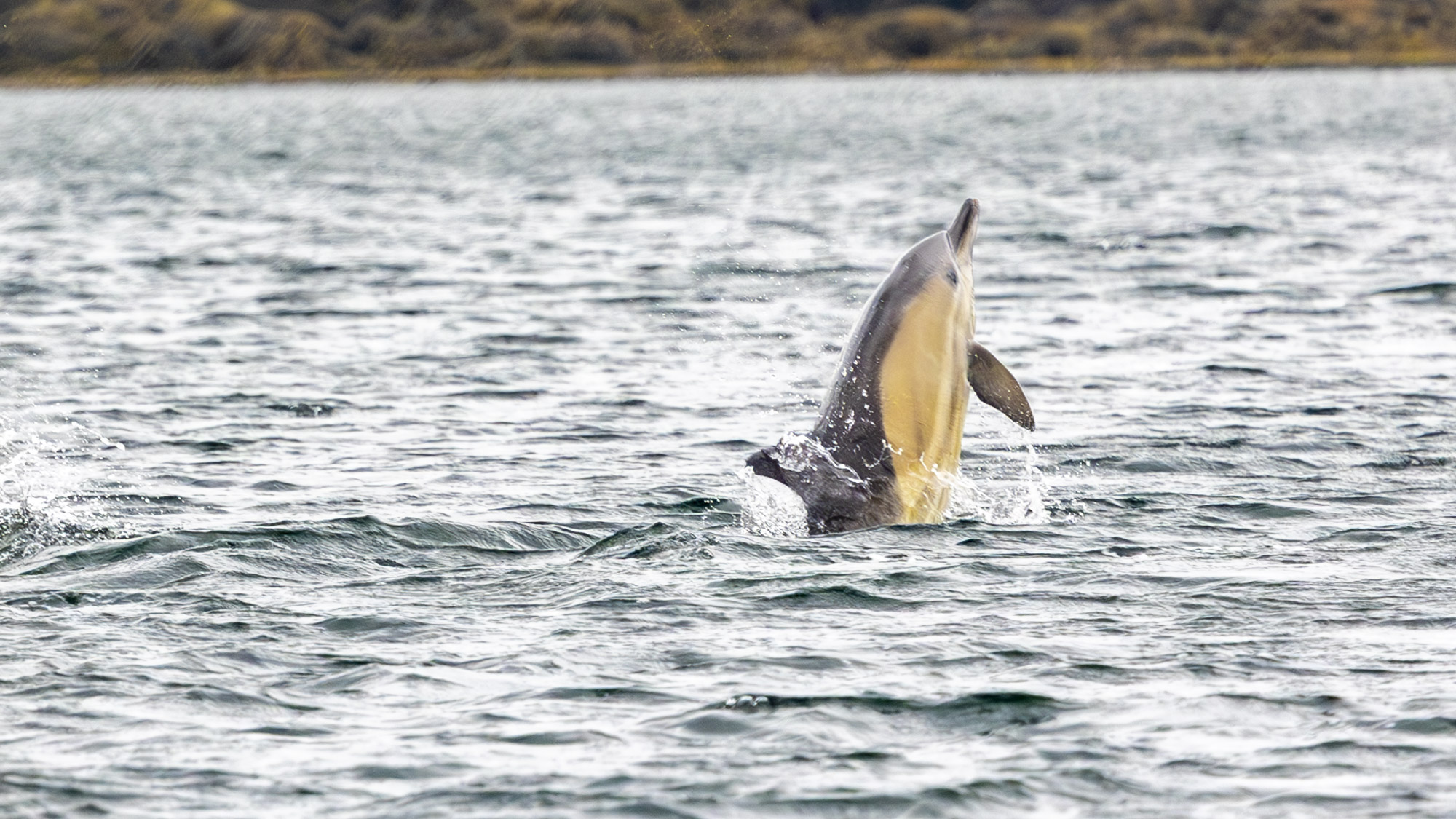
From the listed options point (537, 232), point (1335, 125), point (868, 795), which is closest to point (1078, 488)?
point (868, 795)

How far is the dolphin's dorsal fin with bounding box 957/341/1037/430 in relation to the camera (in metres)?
12.8

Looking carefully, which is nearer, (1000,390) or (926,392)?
(926,392)

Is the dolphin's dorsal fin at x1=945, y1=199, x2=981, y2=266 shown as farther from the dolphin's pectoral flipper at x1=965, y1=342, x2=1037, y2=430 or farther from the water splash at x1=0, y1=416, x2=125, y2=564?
the water splash at x1=0, y1=416, x2=125, y2=564

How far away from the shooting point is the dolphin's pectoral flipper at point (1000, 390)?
42.0 ft

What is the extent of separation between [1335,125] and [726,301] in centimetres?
5997

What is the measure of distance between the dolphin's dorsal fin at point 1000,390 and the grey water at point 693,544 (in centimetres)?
90

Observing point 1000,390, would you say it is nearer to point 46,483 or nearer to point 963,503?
point 963,503

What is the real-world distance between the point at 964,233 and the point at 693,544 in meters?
2.75

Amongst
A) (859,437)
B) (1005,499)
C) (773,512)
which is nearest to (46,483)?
(773,512)

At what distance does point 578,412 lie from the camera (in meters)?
19.4

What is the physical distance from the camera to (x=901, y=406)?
12.6 metres

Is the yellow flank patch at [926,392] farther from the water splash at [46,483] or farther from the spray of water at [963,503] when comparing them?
the water splash at [46,483]

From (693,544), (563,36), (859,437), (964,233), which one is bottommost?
(693,544)

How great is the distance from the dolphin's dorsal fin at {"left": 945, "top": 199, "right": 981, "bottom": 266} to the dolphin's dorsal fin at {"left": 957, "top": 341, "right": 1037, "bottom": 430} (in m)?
0.92
